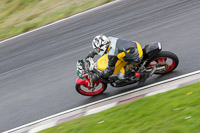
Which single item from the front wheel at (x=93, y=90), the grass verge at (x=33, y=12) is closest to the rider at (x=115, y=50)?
the front wheel at (x=93, y=90)

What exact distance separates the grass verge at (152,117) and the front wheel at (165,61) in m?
1.16

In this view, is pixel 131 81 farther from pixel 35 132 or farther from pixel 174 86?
pixel 35 132

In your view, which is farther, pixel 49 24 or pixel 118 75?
pixel 49 24

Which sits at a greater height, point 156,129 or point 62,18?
point 62,18

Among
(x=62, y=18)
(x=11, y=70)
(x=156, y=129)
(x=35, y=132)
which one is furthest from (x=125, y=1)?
(x=156, y=129)

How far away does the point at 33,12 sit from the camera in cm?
1752

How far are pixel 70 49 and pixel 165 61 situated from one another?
4884mm

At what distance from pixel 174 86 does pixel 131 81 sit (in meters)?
1.10

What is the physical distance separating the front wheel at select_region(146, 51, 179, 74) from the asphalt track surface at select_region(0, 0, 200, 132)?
193 mm

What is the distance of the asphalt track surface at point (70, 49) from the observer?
8055 millimetres

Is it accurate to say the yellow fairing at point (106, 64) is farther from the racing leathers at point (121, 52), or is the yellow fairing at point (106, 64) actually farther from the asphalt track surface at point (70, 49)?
the asphalt track surface at point (70, 49)

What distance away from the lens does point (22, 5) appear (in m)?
18.9

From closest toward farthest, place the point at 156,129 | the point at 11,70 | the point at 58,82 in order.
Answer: the point at 156,129 < the point at 58,82 < the point at 11,70

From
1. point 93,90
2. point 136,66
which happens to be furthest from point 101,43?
point 93,90
